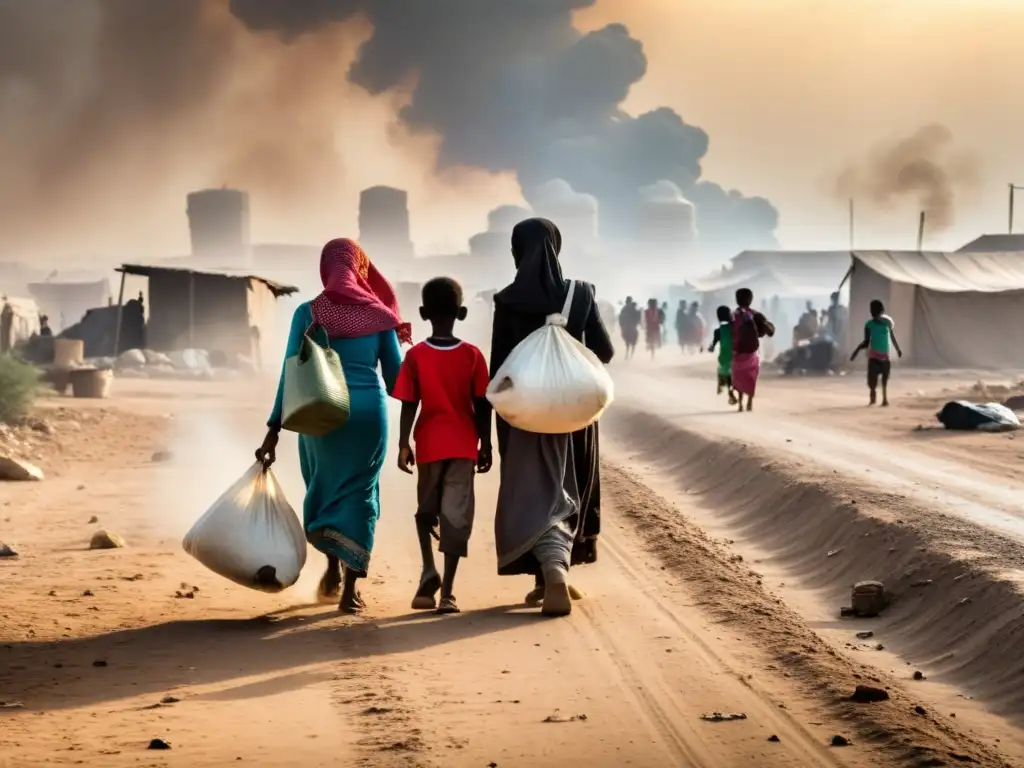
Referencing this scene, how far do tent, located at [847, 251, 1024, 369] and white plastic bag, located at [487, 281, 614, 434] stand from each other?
84.4 ft

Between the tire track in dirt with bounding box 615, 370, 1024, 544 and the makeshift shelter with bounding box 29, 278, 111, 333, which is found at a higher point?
the makeshift shelter with bounding box 29, 278, 111, 333

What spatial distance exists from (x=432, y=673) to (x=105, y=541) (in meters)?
4.22

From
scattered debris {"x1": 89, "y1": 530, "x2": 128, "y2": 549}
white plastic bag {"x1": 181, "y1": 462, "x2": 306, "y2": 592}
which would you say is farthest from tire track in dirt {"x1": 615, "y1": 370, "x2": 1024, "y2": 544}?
scattered debris {"x1": 89, "y1": 530, "x2": 128, "y2": 549}

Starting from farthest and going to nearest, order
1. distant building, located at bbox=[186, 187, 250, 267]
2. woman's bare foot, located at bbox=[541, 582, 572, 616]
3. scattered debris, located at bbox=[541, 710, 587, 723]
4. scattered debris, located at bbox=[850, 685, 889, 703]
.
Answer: distant building, located at bbox=[186, 187, 250, 267] < woman's bare foot, located at bbox=[541, 582, 572, 616] < scattered debris, located at bbox=[850, 685, 889, 703] < scattered debris, located at bbox=[541, 710, 587, 723]

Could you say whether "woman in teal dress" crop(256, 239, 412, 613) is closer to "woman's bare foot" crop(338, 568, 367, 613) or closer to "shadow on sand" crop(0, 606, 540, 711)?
"woman's bare foot" crop(338, 568, 367, 613)

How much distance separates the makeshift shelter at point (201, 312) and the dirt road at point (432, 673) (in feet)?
78.1

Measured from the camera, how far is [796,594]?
7996 millimetres

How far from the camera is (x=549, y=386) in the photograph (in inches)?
255

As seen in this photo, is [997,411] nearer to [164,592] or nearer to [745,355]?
[745,355]

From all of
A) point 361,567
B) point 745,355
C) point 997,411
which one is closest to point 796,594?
point 361,567

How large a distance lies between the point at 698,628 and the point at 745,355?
12.2 meters

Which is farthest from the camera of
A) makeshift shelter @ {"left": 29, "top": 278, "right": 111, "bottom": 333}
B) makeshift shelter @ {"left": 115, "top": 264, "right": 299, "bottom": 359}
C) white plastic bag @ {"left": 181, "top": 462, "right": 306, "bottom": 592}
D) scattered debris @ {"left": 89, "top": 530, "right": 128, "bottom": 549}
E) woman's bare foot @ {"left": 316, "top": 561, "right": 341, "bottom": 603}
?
makeshift shelter @ {"left": 29, "top": 278, "right": 111, "bottom": 333}

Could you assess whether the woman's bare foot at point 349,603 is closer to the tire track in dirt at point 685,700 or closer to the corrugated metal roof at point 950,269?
the tire track in dirt at point 685,700

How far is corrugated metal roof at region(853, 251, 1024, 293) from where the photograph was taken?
31438 millimetres
